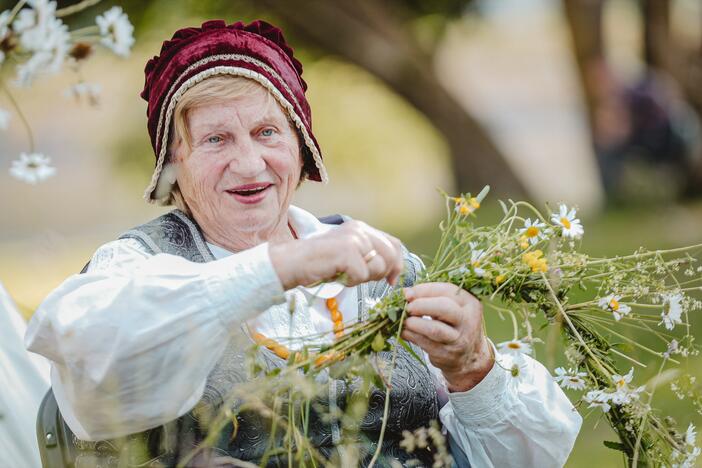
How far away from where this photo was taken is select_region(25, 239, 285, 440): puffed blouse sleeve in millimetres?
1977

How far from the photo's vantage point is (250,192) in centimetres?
266

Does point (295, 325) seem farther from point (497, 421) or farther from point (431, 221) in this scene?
point (431, 221)

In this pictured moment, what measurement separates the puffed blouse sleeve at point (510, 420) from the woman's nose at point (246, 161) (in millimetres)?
676

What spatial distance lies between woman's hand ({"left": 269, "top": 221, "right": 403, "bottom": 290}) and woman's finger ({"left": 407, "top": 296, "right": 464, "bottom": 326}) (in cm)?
17

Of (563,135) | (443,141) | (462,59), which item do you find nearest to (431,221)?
(443,141)

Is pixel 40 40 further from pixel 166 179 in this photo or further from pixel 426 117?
pixel 426 117

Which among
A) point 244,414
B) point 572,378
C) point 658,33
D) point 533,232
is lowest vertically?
point 244,414

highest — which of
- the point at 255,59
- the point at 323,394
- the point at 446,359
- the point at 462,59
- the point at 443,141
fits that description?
the point at 462,59

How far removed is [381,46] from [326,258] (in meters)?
9.84

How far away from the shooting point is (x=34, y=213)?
2.44 meters

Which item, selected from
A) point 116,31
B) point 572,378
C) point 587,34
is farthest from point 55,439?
point 587,34

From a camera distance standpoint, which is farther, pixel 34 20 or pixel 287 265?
pixel 287 265

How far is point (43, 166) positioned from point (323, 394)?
89 centimetres

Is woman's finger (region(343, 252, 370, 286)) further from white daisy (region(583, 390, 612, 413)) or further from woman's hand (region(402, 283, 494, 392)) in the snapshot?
white daisy (region(583, 390, 612, 413))
